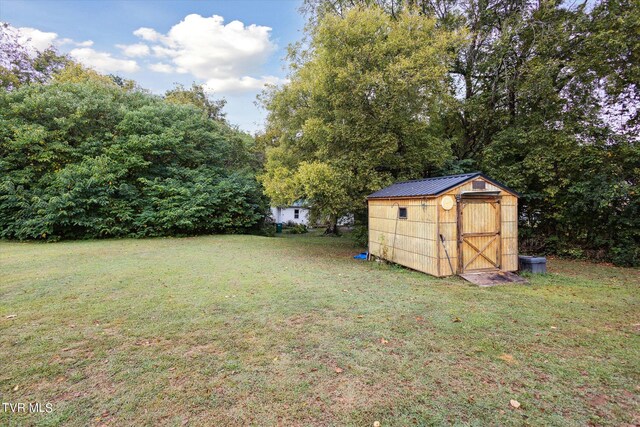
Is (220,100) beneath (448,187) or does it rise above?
above

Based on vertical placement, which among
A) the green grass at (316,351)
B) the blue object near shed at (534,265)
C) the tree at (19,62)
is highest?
the tree at (19,62)

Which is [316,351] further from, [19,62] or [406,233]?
[19,62]

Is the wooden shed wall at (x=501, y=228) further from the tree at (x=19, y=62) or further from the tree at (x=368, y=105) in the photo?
the tree at (x=19, y=62)

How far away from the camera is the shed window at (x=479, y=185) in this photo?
7.20 meters

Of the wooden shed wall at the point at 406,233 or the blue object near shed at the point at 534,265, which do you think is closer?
the wooden shed wall at the point at 406,233

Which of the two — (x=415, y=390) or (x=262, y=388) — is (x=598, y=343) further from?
(x=262, y=388)

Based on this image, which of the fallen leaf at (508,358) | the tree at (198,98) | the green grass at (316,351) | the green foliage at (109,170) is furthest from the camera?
the tree at (198,98)

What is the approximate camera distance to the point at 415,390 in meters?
2.72

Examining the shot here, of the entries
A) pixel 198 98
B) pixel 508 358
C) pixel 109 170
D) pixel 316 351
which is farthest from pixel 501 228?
pixel 198 98

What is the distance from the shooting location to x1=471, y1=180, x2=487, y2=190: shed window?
284 inches

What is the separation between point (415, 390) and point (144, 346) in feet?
10.3

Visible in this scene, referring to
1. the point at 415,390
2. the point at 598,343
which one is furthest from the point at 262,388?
the point at 598,343

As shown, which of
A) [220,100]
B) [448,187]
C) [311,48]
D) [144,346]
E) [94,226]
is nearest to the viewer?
[144,346]

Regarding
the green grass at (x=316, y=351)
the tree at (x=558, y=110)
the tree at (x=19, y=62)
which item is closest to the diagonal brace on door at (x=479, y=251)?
the green grass at (x=316, y=351)
